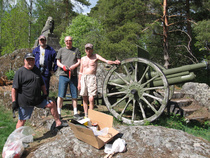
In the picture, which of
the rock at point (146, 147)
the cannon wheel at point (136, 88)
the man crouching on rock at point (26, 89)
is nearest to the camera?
the rock at point (146, 147)

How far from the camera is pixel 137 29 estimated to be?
1557 cm

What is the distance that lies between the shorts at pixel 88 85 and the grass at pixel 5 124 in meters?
1.85

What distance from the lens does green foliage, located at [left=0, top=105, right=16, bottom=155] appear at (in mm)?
3781

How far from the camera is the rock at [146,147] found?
93.6 inches

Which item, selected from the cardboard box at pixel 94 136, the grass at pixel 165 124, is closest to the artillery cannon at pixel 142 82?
the grass at pixel 165 124

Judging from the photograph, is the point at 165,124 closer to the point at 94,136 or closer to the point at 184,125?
the point at 184,125

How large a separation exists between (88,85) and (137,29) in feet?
41.7

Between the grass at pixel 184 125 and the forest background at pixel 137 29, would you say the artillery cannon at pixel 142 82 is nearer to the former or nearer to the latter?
the grass at pixel 184 125

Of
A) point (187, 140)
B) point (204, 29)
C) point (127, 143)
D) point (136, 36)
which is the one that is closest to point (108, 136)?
point (127, 143)

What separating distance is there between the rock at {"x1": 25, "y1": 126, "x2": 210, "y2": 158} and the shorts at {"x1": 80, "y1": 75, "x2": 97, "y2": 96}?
1415mm

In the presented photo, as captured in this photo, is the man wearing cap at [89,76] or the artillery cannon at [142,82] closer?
the artillery cannon at [142,82]

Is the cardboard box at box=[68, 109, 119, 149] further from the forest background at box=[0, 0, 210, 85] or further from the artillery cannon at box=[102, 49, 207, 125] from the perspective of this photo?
the forest background at box=[0, 0, 210, 85]

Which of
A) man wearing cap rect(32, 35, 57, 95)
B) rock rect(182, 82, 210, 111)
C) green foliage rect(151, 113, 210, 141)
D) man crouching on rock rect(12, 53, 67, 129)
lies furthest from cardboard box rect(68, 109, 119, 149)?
rock rect(182, 82, 210, 111)

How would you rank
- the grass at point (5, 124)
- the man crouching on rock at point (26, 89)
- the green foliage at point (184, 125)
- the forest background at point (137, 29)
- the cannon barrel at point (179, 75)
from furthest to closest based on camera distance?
the forest background at point (137, 29) < the green foliage at point (184, 125) < the cannon barrel at point (179, 75) < the grass at point (5, 124) < the man crouching on rock at point (26, 89)
